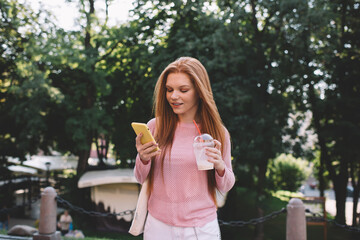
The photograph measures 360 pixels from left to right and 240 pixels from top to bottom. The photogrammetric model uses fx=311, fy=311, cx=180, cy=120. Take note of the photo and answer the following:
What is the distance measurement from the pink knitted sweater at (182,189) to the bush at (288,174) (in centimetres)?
2745

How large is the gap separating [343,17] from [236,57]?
18.3 ft

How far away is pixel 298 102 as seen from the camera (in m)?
12.1

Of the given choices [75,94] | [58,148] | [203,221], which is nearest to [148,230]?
[203,221]

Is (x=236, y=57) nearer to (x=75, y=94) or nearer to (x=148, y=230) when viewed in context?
(x=75, y=94)

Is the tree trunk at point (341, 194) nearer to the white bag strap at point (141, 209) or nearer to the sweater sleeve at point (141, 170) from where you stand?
the white bag strap at point (141, 209)

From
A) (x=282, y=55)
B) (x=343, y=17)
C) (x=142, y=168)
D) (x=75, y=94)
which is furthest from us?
(x=75, y=94)

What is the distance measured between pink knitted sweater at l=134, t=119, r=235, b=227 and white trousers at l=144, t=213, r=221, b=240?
3 cm

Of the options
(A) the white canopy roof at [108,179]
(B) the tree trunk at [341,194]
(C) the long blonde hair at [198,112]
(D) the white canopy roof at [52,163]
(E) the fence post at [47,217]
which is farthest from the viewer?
(D) the white canopy roof at [52,163]

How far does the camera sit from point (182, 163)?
194 centimetres

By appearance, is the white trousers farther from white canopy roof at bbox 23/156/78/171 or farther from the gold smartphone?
white canopy roof at bbox 23/156/78/171

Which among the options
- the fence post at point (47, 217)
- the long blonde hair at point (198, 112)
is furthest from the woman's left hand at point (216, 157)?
the fence post at point (47, 217)

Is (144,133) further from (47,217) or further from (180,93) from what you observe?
(47,217)

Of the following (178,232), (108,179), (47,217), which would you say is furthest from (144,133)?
(108,179)

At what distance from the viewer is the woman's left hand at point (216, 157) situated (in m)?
1.76
